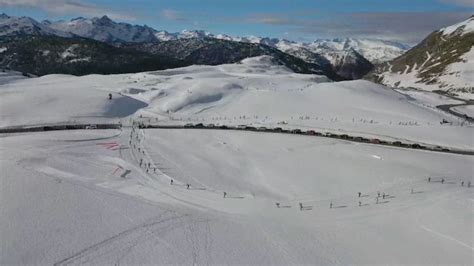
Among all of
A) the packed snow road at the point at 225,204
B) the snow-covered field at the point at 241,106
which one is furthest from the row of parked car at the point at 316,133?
the packed snow road at the point at 225,204

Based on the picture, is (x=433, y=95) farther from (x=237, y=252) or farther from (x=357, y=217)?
(x=237, y=252)

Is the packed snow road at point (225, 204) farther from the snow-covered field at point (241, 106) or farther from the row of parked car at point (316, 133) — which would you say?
the snow-covered field at point (241, 106)

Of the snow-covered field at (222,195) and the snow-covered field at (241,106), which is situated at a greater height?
the snow-covered field at (241,106)

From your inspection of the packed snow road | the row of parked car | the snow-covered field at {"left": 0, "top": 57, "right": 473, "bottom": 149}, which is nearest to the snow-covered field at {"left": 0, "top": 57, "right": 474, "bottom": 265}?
the packed snow road

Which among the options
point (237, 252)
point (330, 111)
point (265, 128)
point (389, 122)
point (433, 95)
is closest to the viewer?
point (237, 252)

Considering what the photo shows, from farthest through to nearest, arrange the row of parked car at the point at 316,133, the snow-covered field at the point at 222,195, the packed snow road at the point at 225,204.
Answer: the row of parked car at the point at 316,133, the snow-covered field at the point at 222,195, the packed snow road at the point at 225,204

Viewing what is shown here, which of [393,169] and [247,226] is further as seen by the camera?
[393,169]

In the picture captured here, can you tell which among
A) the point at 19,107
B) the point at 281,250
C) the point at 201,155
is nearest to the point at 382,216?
the point at 281,250
